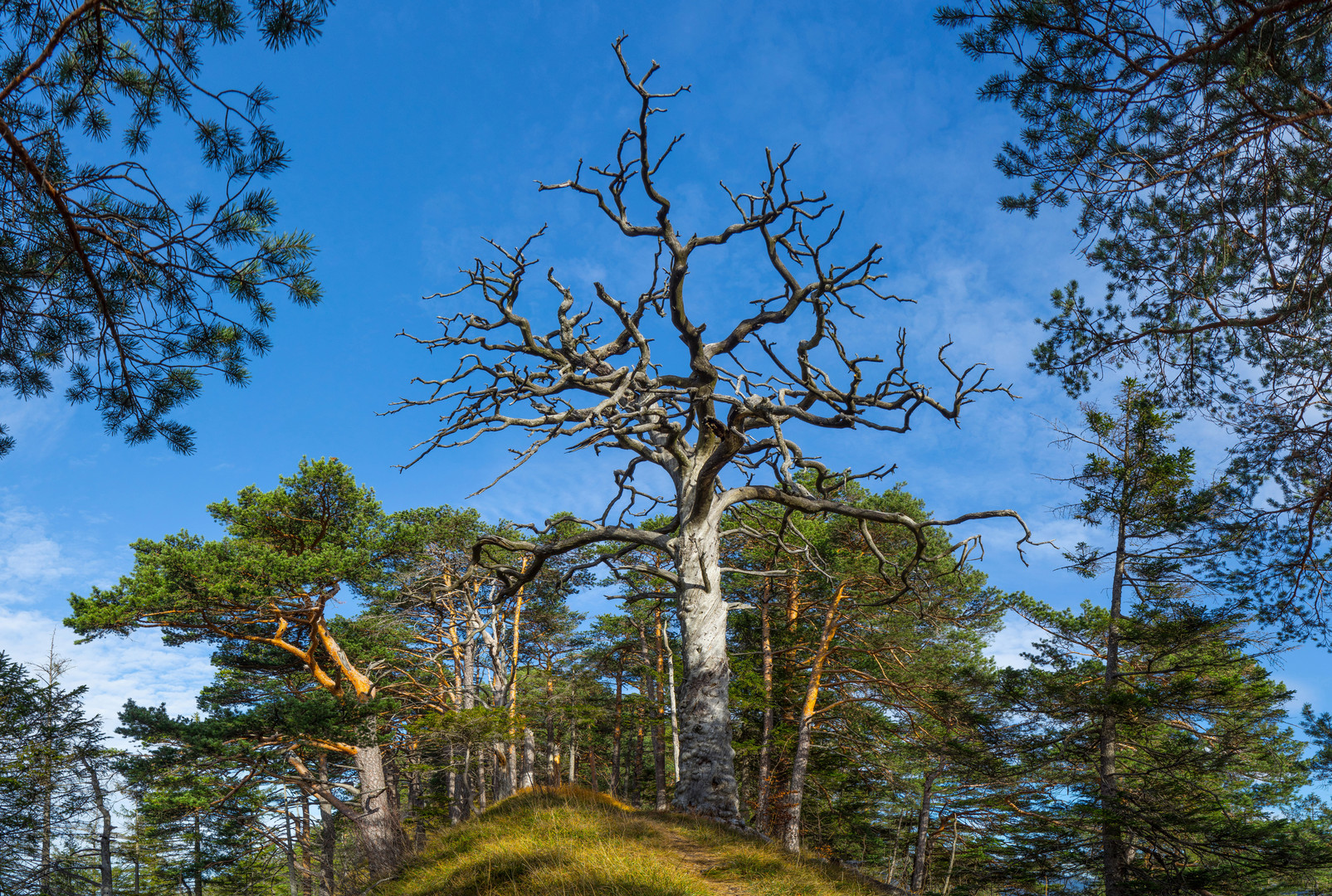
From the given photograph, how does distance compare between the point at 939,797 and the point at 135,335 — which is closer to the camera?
the point at 135,335

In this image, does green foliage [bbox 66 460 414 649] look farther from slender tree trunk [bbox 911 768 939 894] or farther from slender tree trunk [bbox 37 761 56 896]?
slender tree trunk [bbox 911 768 939 894]

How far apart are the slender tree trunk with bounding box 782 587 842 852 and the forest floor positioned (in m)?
6.50

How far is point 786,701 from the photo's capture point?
16.3m

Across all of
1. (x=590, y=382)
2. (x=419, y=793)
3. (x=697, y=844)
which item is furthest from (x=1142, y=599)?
(x=419, y=793)

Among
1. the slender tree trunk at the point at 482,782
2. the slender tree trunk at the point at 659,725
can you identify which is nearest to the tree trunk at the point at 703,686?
Answer: the slender tree trunk at the point at 659,725

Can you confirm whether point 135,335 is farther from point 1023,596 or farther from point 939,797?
point 939,797

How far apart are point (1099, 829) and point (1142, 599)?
3.72 meters

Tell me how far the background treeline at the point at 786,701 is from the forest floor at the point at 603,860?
7.08 feet

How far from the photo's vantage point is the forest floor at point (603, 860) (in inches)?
240

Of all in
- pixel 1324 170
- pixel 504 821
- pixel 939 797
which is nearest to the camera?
pixel 1324 170

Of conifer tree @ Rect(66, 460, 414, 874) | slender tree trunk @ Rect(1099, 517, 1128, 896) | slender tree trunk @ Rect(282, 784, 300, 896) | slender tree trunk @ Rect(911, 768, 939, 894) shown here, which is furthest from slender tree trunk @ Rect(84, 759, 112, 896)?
slender tree trunk @ Rect(1099, 517, 1128, 896)

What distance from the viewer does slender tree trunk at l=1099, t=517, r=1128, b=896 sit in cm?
1007

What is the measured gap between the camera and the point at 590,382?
9.28 meters

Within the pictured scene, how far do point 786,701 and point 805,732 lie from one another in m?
1.50
